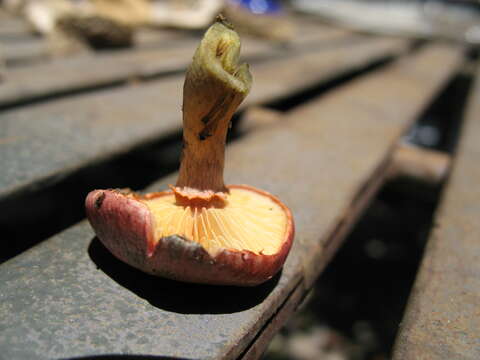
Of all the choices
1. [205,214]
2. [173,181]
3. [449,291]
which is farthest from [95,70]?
[449,291]

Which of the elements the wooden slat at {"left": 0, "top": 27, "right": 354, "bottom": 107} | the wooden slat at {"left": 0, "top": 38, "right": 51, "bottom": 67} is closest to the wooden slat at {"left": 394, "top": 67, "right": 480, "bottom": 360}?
the wooden slat at {"left": 0, "top": 27, "right": 354, "bottom": 107}

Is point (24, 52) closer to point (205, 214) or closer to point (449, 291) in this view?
point (205, 214)

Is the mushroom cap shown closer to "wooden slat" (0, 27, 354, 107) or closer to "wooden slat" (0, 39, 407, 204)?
"wooden slat" (0, 39, 407, 204)

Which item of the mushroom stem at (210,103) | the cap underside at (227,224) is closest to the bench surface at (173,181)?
the cap underside at (227,224)

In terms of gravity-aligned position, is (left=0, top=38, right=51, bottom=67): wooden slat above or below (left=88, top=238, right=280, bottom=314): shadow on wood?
above

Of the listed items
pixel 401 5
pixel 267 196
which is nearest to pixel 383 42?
pixel 401 5

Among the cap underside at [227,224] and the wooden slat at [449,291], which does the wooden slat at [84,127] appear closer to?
the cap underside at [227,224]
